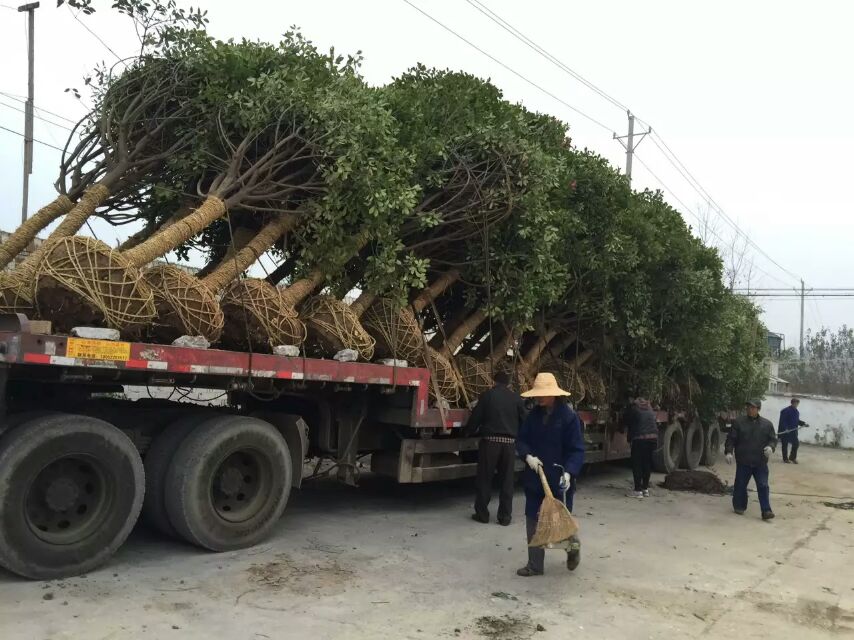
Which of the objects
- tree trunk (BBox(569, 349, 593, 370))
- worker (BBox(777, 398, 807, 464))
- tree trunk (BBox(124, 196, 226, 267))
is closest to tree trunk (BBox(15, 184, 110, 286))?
tree trunk (BBox(124, 196, 226, 267))

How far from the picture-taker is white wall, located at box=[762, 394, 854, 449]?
26.4 m

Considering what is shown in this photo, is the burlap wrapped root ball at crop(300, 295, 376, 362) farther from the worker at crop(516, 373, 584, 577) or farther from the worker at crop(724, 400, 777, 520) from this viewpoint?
the worker at crop(724, 400, 777, 520)

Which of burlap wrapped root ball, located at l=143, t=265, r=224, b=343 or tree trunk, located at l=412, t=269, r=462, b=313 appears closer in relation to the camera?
burlap wrapped root ball, located at l=143, t=265, r=224, b=343

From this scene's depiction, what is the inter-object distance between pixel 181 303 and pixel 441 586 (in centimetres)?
304

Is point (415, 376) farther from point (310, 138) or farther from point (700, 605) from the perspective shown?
point (700, 605)

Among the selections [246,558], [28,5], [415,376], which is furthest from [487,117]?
[28,5]

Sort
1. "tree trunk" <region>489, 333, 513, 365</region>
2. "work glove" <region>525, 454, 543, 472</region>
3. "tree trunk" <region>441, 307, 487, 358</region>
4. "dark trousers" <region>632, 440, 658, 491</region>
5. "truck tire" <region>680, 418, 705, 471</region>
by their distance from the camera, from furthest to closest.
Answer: "truck tire" <region>680, 418, 705, 471</region> < "dark trousers" <region>632, 440, 658, 491</region> < "tree trunk" <region>489, 333, 513, 365</region> < "tree trunk" <region>441, 307, 487, 358</region> < "work glove" <region>525, 454, 543, 472</region>

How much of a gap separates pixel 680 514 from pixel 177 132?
784cm

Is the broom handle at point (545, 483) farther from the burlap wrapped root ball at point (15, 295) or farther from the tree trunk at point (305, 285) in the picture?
the burlap wrapped root ball at point (15, 295)

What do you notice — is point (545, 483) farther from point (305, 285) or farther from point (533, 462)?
→ point (305, 285)

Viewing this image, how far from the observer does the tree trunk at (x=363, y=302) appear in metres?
7.79

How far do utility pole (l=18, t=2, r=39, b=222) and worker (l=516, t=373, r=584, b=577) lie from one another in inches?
633

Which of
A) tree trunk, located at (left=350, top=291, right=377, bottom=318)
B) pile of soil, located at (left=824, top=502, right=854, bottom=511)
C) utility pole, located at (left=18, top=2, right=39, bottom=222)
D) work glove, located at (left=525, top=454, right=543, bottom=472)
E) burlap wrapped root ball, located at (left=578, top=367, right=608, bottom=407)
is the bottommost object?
pile of soil, located at (left=824, top=502, right=854, bottom=511)

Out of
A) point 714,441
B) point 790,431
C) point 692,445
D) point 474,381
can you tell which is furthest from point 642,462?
point 790,431
